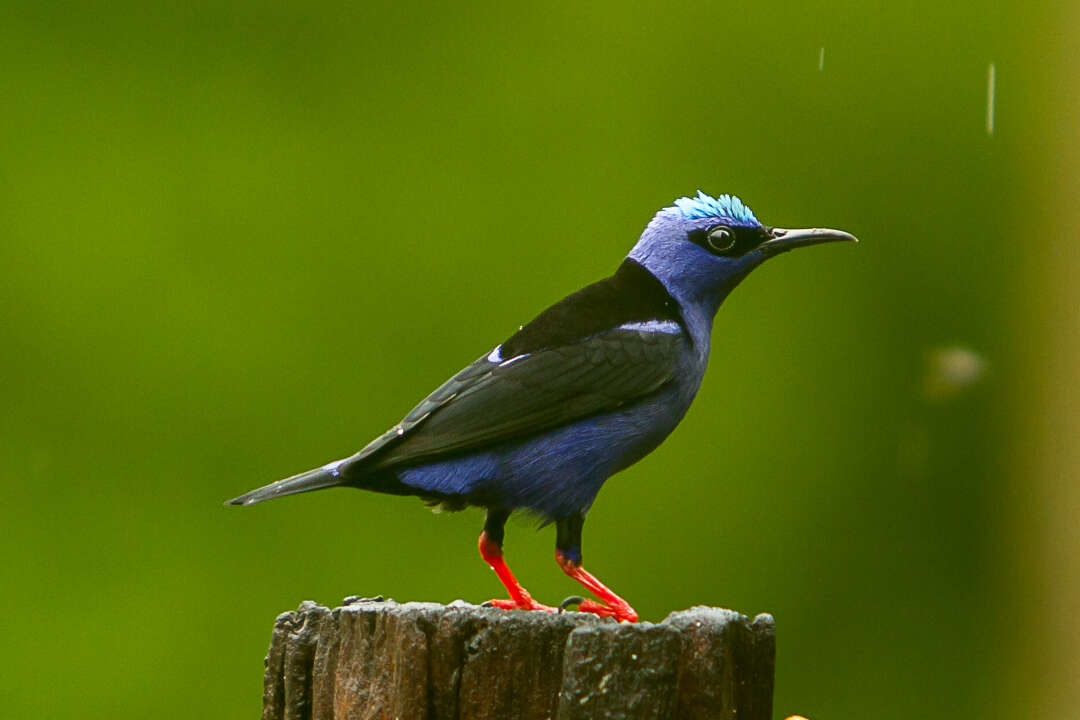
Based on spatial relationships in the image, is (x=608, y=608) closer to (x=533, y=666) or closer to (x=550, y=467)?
(x=550, y=467)

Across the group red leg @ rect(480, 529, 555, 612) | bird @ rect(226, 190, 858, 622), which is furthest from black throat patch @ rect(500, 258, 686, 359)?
red leg @ rect(480, 529, 555, 612)

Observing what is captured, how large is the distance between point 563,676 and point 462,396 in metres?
1.28

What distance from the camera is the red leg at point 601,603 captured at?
3746mm

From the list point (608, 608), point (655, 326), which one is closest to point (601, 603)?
point (608, 608)

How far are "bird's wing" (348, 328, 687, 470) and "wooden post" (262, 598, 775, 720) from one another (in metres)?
0.70

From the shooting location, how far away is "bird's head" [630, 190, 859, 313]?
164 inches

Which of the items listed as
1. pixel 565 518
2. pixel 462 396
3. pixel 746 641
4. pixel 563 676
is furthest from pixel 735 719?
pixel 462 396

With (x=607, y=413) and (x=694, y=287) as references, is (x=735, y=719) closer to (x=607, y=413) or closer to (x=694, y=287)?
(x=607, y=413)

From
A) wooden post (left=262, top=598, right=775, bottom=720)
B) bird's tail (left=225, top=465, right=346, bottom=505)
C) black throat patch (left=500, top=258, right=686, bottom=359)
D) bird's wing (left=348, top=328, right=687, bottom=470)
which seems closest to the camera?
wooden post (left=262, top=598, right=775, bottom=720)

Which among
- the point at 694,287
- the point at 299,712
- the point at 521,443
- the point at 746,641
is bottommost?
the point at 299,712

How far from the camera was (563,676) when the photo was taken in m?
2.79

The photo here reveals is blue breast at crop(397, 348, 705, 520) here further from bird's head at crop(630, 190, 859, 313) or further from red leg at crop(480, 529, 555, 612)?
bird's head at crop(630, 190, 859, 313)

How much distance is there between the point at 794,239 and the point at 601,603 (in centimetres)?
140

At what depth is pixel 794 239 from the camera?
13.7 feet
